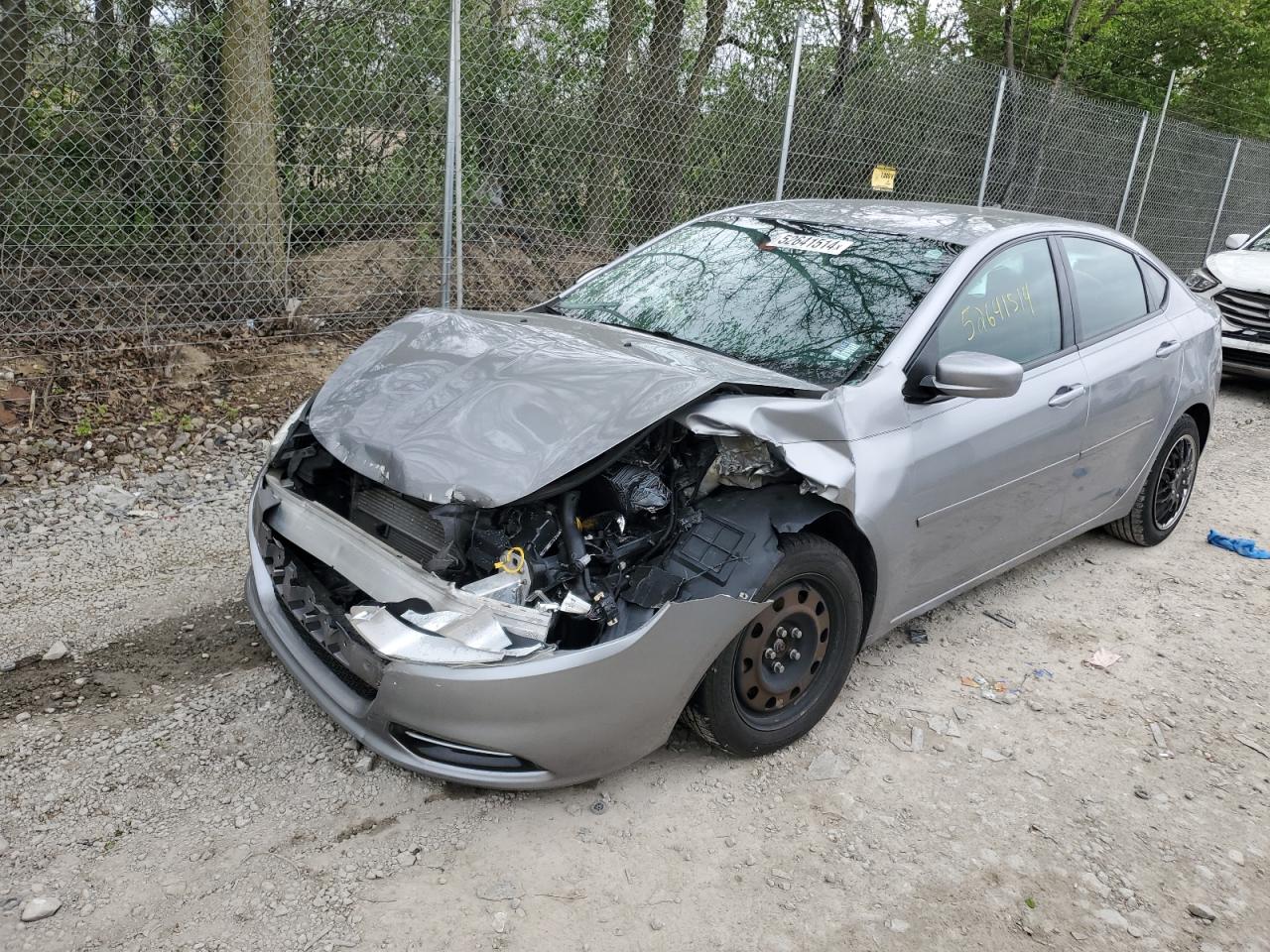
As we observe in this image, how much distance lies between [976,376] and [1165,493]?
100 inches

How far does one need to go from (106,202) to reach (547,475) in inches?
172

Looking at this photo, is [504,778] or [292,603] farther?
[292,603]

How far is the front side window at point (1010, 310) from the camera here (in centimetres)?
347

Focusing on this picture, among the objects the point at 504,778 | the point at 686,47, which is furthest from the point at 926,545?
the point at 686,47

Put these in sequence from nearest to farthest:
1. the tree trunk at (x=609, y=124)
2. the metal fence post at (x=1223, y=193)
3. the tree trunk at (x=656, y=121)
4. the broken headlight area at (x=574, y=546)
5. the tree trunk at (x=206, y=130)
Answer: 1. the broken headlight area at (x=574, y=546)
2. the tree trunk at (x=206, y=130)
3. the tree trunk at (x=609, y=124)
4. the tree trunk at (x=656, y=121)
5. the metal fence post at (x=1223, y=193)

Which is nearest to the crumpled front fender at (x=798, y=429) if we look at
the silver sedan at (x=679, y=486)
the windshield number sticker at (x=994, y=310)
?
Answer: the silver sedan at (x=679, y=486)

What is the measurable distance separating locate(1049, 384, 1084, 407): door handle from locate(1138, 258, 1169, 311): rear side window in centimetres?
103

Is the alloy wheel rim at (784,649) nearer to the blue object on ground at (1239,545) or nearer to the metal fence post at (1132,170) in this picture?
the blue object on ground at (1239,545)

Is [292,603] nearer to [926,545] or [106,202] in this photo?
[926,545]

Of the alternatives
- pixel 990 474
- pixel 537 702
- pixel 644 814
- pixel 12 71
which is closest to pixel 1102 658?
pixel 990 474

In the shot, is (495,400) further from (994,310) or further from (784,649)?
(994,310)

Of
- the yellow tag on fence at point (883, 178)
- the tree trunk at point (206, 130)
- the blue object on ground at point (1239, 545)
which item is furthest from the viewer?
the yellow tag on fence at point (883, 178)

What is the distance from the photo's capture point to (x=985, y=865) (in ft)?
8.96

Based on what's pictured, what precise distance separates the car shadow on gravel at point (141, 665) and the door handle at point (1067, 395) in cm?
319
